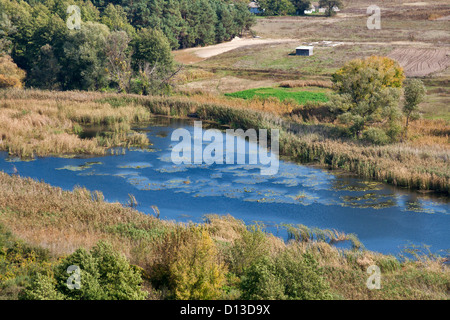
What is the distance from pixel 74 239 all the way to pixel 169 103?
30838 mm

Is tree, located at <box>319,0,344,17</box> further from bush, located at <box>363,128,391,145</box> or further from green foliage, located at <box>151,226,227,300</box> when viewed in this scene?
green foliage, located at <box>151,226,227,300</box>

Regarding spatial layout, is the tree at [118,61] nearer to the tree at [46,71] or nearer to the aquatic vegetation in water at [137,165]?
the tree at [46,71]

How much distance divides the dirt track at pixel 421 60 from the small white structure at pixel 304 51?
11226mm

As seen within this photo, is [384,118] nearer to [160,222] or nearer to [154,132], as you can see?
[154,132]

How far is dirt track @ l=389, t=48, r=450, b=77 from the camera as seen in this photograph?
6438cm

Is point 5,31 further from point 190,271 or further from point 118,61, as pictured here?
point 190,271

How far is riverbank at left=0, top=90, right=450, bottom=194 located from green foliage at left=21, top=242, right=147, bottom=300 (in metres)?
19.8

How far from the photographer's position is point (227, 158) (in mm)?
34719

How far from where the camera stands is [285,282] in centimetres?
1384

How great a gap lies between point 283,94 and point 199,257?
1618 inches

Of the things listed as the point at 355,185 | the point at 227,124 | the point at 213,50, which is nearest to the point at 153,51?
the point at 227,124

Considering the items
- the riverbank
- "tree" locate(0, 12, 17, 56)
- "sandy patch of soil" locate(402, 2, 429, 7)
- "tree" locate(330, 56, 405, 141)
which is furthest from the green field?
"sandy patch of soil" locate(402, 2, 429, 7)

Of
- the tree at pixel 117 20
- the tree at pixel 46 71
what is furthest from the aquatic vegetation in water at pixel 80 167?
the tree at pixel 117 20

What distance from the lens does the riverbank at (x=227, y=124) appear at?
30.5 m
